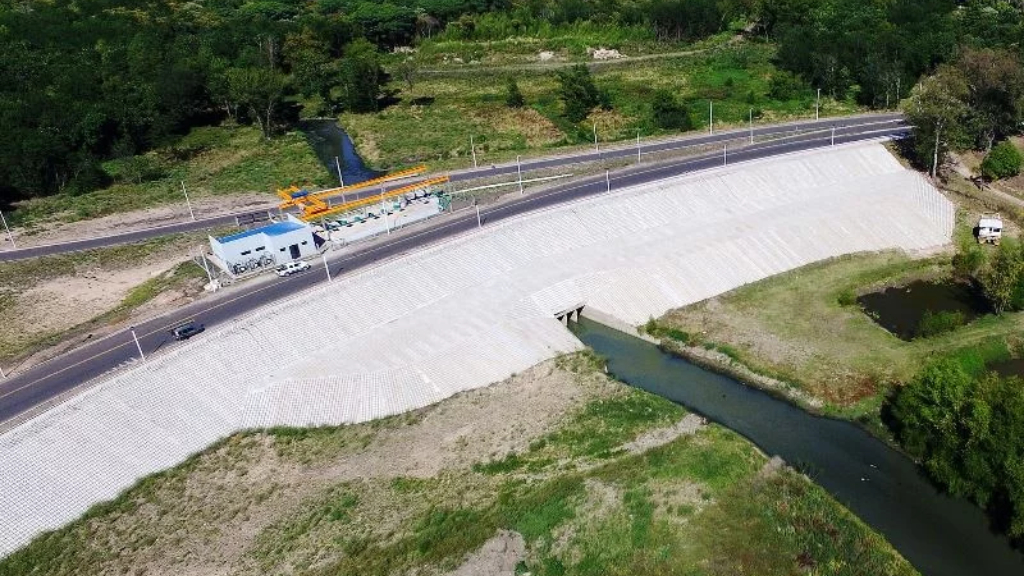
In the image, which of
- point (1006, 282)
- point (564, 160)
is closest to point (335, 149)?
point (564, 160)

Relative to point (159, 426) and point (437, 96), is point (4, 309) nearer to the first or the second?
point (159, 426)

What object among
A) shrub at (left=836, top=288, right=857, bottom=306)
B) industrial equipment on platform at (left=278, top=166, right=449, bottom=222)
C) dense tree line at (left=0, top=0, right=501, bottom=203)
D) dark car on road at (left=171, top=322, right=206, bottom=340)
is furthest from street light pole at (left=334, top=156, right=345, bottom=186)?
shrub at (left=836, top=288, right=857, bottom=306)

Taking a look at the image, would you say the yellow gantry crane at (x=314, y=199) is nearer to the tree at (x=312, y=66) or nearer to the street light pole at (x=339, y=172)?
the street light pole at (x=339, y=172)

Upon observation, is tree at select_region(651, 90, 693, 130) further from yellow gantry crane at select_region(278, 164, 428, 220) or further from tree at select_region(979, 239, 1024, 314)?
tree at select_region(979, 239, 1024, 314)

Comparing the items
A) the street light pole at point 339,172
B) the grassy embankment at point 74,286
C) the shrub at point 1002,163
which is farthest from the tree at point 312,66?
the shrub at point 1002,163

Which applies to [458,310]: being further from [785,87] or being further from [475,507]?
[785,87]

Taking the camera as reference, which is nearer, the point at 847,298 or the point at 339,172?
the point at 847,298
